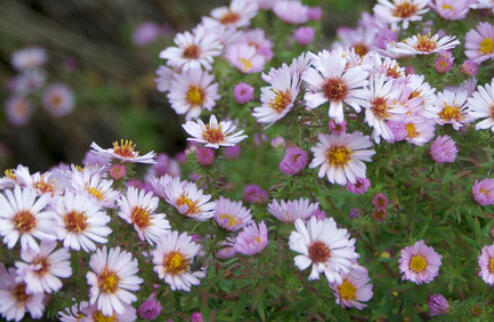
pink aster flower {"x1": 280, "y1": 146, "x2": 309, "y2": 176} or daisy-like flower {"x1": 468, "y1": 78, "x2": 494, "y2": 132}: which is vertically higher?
pink aster flower {"x1": 280, "y1": 146, "x2": 309, "y2": 176}

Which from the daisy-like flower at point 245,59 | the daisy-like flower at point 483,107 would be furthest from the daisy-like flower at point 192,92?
the daisy-like flower at point 483,107

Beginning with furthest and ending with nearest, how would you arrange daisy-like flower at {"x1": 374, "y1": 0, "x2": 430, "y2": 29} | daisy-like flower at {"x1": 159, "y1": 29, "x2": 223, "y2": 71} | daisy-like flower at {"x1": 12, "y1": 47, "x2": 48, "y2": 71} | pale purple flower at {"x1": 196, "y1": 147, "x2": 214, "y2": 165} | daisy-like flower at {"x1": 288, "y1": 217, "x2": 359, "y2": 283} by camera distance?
1. daisy-like flower at {"x1": 12, "y1": 47, "x2": 48, "y2": 71}
2. daisy-like flower at {"x1": 159, "y1": 29, "x2": 223, "y2": 71}
3. daisy-like flower at {"x1": 374, "y1": 0, "x2": 430, "y2": 29}
4. pale purple flower at {"x1": 196, "y1": 147, "x2": 214, "y2": 165}
5. daisy-like flower at {"x1": 288, "y1": 217, "x2": 359, "y2": 283}

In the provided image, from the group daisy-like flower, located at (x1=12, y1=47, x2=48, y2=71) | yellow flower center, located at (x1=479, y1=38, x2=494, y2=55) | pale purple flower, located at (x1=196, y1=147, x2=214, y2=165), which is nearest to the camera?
pale purple flower, located at (x1=196, y1=147, x2=214, y2=165)

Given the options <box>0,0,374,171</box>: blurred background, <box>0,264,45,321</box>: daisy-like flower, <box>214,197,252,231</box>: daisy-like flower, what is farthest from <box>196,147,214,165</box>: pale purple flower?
<box>0,0,374,171</box>: blurred background

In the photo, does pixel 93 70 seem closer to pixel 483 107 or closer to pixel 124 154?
pixel 124 154

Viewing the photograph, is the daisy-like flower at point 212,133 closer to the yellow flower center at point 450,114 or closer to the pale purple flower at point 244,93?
the pale purple flower at point 244,93

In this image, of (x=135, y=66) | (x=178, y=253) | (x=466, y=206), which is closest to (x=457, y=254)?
(x=466, y=206)

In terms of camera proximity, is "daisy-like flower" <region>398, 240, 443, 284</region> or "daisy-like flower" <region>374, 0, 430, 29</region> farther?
"daisy-like flower" <region>374, 0, 430, 29</region>

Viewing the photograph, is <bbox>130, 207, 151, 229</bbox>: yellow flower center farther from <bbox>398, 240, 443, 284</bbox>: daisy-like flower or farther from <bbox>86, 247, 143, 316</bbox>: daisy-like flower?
<bbox>398, 240, 443, 284</bbox>: daisy-like flower

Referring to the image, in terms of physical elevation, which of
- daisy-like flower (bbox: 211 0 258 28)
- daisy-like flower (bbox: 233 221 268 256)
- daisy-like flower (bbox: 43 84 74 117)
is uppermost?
daisy-like flower (bbox: 43 84 74 117)
